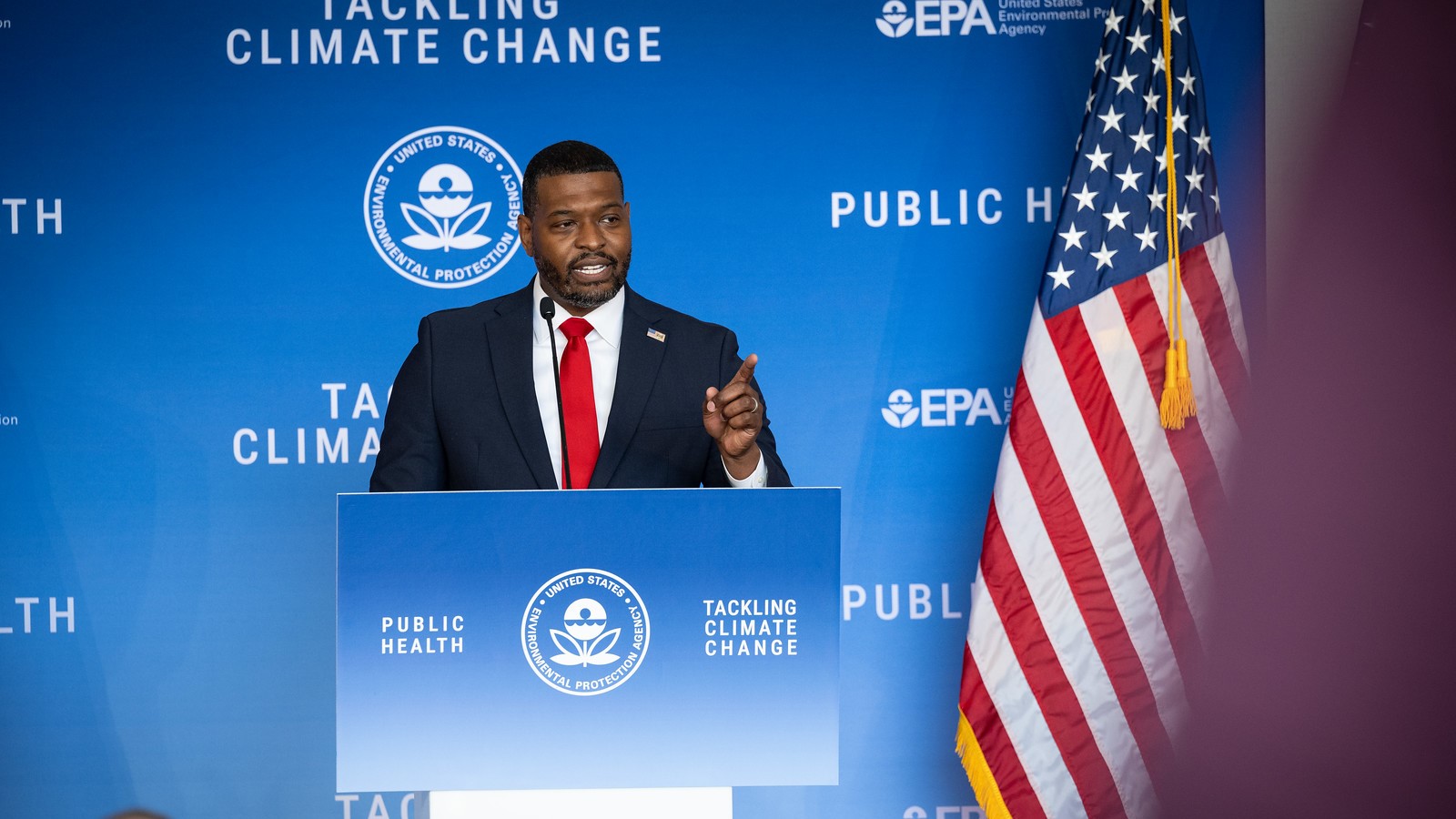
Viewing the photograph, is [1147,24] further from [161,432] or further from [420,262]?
[161,432]

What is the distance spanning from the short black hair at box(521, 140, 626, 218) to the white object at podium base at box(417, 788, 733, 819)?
4.00ft

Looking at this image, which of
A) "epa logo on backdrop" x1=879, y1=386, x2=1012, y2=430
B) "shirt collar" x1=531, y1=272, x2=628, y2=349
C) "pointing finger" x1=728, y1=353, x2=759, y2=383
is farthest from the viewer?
"epa logo on backdrop" x1=879, y1=386, x2=1012, y2=430

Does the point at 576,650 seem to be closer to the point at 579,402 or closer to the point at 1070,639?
the point at 579,402

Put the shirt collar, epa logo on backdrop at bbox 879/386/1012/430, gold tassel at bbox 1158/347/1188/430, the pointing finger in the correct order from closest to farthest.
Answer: the pointing finger < the shirt collar < gold tassel at bbox 1158/347/1188/430 < epa logo on backdrop at bbox 879/386/1012/430

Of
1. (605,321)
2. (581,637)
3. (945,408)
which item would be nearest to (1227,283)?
(945,408)

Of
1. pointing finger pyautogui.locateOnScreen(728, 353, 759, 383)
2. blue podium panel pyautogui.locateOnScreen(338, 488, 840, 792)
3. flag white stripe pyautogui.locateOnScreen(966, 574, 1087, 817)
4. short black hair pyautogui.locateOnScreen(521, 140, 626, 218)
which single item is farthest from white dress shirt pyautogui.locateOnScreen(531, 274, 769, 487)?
flag white stripe pyautogui.locateOnScreen(966, 574, 1087, 817)

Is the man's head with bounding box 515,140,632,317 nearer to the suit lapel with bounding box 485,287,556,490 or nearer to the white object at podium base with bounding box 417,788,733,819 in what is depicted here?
the suit lapel with bounding box 485,287,556,490

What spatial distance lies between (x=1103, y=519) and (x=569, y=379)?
1495 millimetres

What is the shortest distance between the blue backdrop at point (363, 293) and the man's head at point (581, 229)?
1195 mm

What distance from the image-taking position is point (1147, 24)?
3426 mm

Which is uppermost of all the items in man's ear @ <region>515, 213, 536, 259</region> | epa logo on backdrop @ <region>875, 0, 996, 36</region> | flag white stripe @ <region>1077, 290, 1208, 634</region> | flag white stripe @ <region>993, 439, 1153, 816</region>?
epa logo on backdrop @ <region>875, 0, 996, 36</region>

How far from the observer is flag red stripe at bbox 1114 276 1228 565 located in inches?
130

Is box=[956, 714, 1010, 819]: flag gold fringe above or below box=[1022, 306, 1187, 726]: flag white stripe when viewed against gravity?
below

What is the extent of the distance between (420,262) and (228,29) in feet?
2.82
